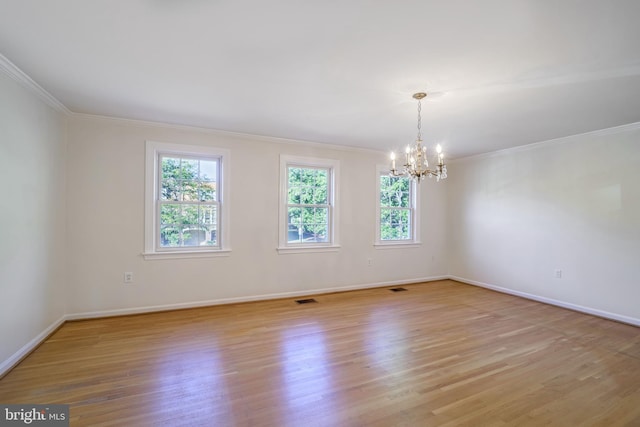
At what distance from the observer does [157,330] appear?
3.31 meters

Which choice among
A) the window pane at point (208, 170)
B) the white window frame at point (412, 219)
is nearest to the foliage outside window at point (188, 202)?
the window pane at point (208, 170)

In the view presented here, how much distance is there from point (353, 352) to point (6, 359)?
2.95 meters

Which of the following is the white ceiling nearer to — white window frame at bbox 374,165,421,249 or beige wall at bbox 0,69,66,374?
beige wall at bbox 0,69,66,374

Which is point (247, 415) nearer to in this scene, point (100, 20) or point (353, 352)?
point (353, 352)

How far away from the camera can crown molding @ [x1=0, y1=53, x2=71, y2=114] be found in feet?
7.64

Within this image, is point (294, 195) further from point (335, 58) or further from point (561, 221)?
point (561, 221)

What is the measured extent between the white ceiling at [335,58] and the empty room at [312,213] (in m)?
0.02

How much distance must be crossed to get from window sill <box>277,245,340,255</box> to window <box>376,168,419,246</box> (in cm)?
96

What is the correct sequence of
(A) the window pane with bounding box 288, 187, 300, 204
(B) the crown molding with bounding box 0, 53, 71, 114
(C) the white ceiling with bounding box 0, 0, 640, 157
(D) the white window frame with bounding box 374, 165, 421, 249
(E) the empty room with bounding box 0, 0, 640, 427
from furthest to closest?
(D) the white window frame with bounding box 374, 165, 421, 249 < (A) the window pane with bounding box 288, 187, 300, 204 < (B) the crown molding with bounding box 0, 53, 71, 114 < (E) the empty room with bounding box 0, 0, 640, 427 < (C) the white ceiling with bounding box 0, 0, 640, 157

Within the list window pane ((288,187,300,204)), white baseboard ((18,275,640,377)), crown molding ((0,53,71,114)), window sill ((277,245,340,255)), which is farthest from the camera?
window pane ((288,187,300,204))

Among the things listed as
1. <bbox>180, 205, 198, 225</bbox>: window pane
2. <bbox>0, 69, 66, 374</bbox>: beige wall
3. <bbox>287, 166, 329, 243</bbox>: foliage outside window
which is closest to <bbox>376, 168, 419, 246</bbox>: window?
<bbox>287, 166, 329, 243</bbox>: foliage outside window

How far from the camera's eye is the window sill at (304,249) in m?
4.65

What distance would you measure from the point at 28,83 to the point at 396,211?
17.4 feet

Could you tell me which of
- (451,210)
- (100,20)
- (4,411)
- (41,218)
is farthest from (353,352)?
(451,210)
